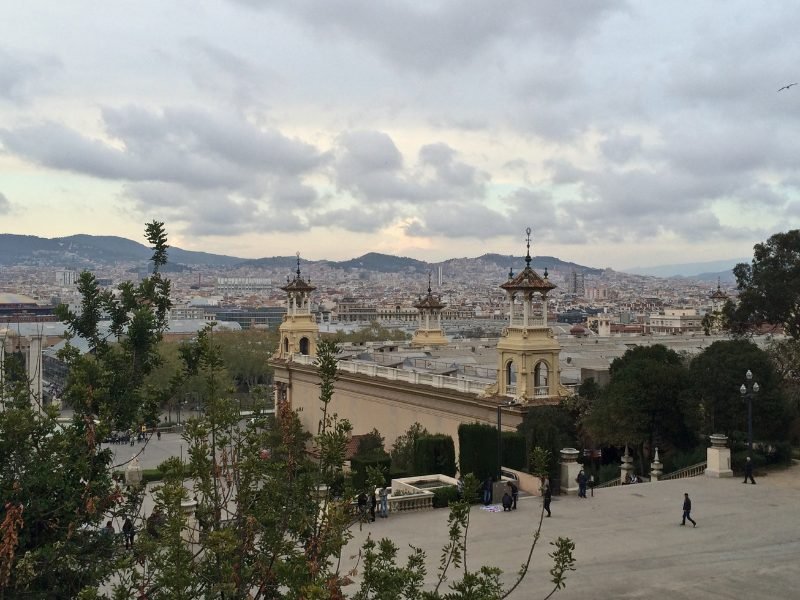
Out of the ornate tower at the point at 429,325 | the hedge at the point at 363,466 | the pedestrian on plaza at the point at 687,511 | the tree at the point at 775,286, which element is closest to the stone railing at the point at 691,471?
the pedestrian on plaza at the point at 687,511

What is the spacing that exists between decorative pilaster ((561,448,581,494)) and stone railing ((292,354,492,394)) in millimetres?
7044

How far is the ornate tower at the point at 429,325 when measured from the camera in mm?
42031

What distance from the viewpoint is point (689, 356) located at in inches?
1275

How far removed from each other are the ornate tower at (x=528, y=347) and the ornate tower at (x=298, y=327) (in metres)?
16.0

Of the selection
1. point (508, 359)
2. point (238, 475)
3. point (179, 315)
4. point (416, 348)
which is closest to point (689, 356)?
point (508, 359)

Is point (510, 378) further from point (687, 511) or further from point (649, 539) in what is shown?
point (649, 539)

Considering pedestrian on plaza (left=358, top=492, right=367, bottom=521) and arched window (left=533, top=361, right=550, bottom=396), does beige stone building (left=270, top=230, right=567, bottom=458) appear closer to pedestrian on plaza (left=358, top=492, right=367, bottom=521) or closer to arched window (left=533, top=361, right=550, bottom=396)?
arched window (left=533, top=361, right=550, bottom=396)

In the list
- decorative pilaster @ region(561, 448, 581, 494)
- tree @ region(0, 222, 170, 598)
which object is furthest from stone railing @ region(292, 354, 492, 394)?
tree @ region(0, 222, 170, 598)

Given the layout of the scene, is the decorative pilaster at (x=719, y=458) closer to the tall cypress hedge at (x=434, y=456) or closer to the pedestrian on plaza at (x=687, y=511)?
the pedestrian on plaza at (x=687, y=511)

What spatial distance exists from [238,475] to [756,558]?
9406 millimetres

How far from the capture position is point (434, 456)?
22516mm

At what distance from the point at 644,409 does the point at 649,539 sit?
8.78 metres

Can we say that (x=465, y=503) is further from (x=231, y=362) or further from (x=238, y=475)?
(x=231, y=362)

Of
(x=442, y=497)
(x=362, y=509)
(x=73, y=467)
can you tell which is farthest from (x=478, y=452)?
(x=73, y=467)
